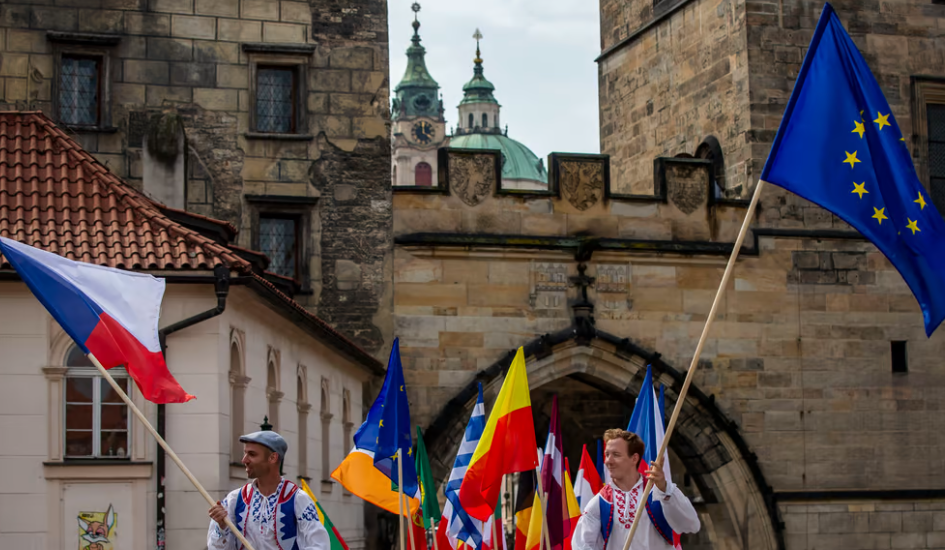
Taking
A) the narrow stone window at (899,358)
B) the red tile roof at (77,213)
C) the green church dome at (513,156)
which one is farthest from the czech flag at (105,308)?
the green church dome at (513,156)

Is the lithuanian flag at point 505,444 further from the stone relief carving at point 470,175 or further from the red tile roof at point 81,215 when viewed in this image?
the stone relief carving at point 470,175

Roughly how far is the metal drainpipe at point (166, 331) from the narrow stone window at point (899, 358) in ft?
44.9

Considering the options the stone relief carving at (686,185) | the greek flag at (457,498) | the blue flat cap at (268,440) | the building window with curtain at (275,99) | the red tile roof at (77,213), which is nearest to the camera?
the blue flat cap at (268,440)

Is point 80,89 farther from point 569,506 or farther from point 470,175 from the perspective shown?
point 569,506

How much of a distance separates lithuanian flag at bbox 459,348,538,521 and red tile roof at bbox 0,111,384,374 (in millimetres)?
2410

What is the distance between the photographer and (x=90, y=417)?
1452cm

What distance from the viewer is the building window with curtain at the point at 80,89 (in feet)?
74.8

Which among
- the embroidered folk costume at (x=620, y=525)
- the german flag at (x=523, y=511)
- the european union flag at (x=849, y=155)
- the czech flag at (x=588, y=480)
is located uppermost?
the european union flag at (x=849, y=155)

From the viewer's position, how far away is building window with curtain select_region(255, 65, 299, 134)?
77.3 ft

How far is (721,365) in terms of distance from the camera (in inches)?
969

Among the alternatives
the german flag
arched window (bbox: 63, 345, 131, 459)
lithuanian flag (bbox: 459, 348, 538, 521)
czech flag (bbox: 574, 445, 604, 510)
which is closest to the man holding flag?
lithuanian flag (bbox: 459, 348, 538, 521)

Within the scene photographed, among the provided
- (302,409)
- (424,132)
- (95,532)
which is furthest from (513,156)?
(95,532)

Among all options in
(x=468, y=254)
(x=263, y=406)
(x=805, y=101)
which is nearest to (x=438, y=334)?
(x=468, y=254)

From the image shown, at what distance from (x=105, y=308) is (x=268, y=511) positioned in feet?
9.01
